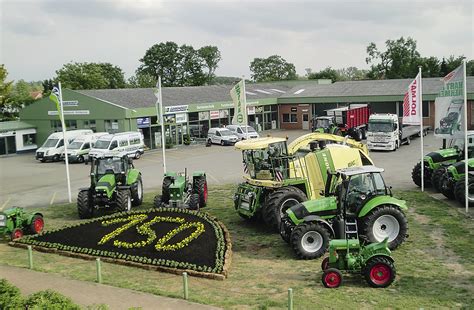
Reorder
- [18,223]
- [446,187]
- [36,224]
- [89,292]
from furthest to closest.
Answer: [446,187]
[36,224]
[18,223]
[89,292]

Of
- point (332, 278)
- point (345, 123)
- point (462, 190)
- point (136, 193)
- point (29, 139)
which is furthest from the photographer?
point (29, 139)

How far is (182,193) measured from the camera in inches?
763

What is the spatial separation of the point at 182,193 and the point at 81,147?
2056 centimetres

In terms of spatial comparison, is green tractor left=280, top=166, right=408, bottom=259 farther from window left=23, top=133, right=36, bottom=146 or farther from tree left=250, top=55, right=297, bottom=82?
tree left=250, top=55, right=297, bottom=82

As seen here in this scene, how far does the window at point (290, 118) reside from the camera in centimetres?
5597

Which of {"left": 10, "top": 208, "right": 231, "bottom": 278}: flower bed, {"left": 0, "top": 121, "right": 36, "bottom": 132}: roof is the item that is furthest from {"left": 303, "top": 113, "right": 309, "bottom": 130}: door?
{"left": 10, "top": 208, "right": 231, "bottom": 278}: flower bed

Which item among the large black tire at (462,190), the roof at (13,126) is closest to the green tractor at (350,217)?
the large black tire at (462,190)

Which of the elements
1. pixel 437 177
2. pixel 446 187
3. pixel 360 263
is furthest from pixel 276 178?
pixel 437 177

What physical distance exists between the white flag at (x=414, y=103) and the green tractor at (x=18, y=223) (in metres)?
15.2

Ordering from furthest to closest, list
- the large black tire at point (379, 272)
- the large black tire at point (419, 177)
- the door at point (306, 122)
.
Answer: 1. the door at point (306, 122)
2. the large black tire at point (419, 177)
3. the large black tire at point (379, 272)

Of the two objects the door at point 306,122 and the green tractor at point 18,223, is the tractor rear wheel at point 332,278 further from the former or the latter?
the door at point 306,122

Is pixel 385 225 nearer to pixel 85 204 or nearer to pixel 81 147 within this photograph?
pixel 85 204

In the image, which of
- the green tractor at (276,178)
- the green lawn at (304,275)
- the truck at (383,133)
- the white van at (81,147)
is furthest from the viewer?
the white van at (81,147)

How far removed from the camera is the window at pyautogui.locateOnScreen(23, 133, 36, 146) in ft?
152
